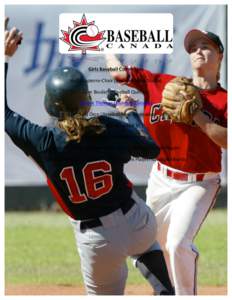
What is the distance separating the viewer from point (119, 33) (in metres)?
5.17

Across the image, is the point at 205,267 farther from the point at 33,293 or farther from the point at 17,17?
the point at 17,17

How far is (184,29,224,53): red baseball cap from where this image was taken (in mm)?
5252

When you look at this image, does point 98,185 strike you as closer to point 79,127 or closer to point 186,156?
point 79,127

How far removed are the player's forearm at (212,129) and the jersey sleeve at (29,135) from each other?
1.20 meters

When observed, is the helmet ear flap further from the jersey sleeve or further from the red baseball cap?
the red baseball cap

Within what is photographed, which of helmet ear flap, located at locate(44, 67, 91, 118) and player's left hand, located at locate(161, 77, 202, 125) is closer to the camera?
helmet ear flap, located at locate(44, 67, 91, 118)

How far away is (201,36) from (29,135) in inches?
65.4

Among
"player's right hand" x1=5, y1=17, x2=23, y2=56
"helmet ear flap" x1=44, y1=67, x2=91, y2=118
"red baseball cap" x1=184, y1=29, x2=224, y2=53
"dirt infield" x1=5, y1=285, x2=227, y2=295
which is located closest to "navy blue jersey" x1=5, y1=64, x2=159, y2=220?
"helmet ear flap" x1=44, y1=67, x2=91, y2=118

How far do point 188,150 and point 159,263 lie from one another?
1.15 metres

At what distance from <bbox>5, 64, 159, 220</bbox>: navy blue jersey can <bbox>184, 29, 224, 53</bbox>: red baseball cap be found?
1.32m

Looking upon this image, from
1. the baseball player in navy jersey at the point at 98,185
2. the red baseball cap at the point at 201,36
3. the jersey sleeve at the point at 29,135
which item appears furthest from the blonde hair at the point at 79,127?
the red baseball cap at the point at 201,36

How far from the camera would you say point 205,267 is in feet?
22.5

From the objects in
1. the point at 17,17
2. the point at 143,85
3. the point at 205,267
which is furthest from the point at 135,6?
the point at 205,267
